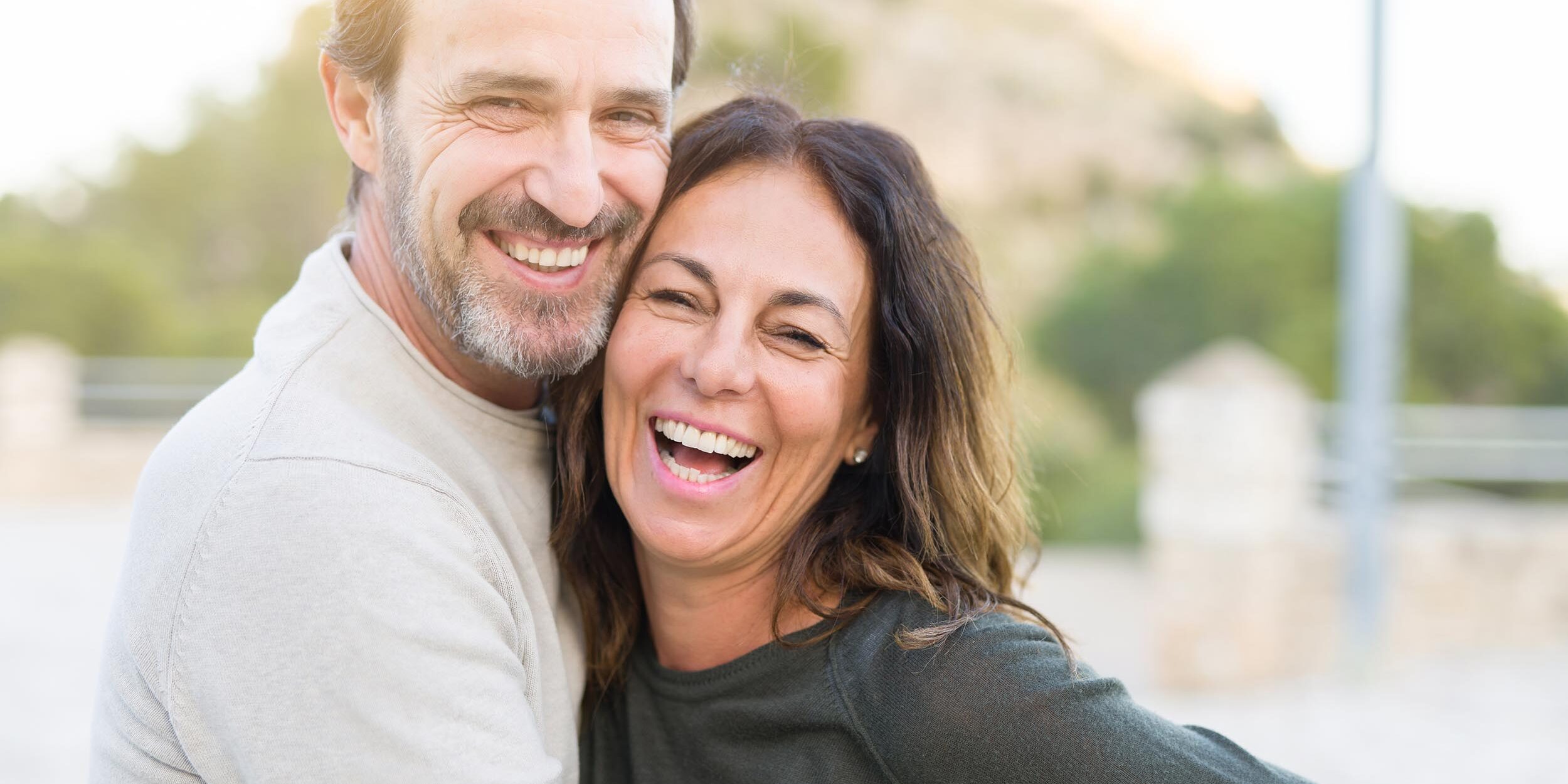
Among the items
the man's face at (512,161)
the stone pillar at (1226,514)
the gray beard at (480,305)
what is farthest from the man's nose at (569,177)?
the stone pillar at (1226,514)

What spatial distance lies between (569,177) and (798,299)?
0.44m

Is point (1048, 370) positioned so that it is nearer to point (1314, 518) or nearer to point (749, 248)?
point (1314, 518)

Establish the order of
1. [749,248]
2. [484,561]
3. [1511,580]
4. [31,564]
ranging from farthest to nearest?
[31,564] → [1511,580] → [749,248] → [484,561]

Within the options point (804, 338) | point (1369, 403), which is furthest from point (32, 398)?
point (804, 338)

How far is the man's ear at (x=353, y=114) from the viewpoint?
91.7 inches

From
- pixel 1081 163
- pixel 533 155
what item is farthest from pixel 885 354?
pixel 1081 163

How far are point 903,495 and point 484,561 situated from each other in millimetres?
821

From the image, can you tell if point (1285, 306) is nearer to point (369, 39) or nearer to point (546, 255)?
point (546, 255)

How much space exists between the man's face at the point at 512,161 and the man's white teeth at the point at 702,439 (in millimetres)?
186

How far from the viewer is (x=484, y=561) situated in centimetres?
195

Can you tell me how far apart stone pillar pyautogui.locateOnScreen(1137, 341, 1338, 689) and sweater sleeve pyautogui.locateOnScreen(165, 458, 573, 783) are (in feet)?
22.0

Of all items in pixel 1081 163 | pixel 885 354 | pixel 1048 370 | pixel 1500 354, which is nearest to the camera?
pixel 885 354

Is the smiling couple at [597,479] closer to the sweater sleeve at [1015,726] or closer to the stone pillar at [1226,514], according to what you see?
the sweater sleeve at [1015,726]

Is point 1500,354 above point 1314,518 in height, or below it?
above
